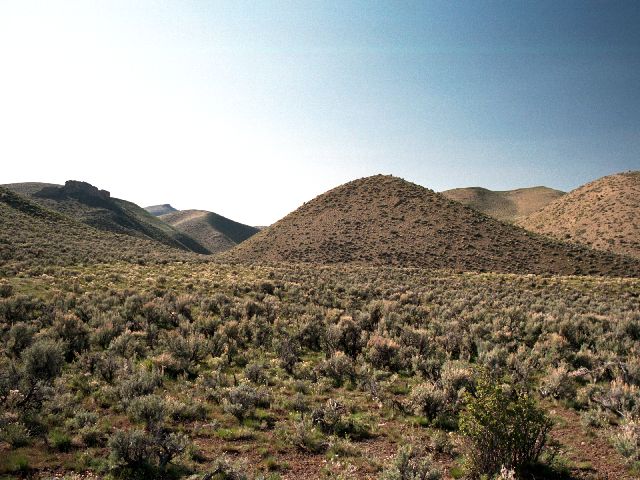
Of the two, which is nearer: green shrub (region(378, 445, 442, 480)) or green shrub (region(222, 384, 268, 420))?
green shrub (region(378, 445, 442, 480))

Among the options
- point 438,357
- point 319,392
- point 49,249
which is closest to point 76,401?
point 319,392

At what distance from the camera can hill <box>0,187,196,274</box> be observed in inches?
1231

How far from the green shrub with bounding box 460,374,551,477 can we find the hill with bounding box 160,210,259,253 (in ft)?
481

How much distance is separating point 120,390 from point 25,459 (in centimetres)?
272

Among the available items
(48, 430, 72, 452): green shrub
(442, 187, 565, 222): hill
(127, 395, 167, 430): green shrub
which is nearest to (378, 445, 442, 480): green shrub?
(127, 395, 167, 430): green shrub

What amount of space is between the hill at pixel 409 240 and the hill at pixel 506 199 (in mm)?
70253

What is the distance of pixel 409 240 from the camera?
59.2 m

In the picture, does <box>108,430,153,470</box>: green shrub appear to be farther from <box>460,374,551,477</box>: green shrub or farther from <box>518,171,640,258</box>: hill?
<box>518,171,640,258</box>: hill

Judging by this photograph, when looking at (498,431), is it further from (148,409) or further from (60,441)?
(60,441)

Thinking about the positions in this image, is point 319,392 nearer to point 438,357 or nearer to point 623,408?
point 438,357

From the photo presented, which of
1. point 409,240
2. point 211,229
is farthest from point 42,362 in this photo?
point 211,229

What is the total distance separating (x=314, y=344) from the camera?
15.9m

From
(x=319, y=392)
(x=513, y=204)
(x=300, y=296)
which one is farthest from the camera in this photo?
(x=513, y=204)

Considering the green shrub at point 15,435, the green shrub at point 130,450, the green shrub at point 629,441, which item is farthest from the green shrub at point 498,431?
the green shrub at point 15,435
